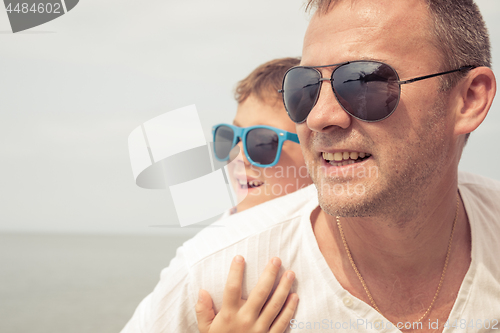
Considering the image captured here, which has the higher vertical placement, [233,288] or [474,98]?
[474,98]

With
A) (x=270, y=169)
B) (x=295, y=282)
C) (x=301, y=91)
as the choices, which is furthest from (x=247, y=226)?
(x=270, y=169)

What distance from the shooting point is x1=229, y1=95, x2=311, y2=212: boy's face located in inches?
134

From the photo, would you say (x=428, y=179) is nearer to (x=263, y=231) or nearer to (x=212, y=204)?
(x=263, y=231)

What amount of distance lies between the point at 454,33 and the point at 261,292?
1.56 metres

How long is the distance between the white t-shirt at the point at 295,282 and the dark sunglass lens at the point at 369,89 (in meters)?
0.66

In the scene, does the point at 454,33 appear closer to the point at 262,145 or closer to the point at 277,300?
the point at 277,300

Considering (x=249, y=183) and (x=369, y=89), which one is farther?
(x=249, y=183)

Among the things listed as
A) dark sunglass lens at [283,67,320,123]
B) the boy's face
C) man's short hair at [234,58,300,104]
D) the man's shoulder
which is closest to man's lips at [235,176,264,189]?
the boy's face

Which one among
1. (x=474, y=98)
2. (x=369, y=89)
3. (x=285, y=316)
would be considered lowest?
(x=285, y=316)

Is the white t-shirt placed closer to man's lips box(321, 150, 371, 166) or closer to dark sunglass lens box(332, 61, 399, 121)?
man's lips box(321, 150, 371, 166)

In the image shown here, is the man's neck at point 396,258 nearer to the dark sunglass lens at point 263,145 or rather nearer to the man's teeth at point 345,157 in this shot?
the man's teeth at point 345,157

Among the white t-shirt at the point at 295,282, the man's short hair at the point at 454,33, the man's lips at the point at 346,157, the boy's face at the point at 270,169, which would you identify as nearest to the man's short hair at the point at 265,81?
the boy's face at the point at 270,169

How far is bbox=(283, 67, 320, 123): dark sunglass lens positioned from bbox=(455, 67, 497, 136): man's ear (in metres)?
0.72

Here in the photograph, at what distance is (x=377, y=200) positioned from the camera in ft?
6.04
